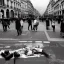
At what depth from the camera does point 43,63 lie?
6.33 m

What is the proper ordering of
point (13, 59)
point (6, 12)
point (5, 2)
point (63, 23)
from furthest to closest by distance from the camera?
point (6, 12) < point (5, 2) < point (63, 23) < point (13, 59)

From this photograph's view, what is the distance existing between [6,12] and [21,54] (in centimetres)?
3772

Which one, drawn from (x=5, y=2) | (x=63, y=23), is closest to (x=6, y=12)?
(x=5, y=2)

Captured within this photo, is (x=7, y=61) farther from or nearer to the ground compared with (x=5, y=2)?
nearer to the ground

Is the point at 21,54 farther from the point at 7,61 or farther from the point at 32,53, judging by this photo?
the point at 7,61

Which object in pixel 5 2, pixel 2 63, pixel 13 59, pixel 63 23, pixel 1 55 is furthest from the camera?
pixel 5 2

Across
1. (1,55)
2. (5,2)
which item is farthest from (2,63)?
(5,2)

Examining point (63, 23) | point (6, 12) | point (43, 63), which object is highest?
point (6, 12)

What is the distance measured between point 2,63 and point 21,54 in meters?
1.38

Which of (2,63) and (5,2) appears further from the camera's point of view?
(5,2)

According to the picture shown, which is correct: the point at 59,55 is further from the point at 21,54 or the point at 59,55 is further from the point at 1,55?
the point at 1,55

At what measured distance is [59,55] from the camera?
749cm

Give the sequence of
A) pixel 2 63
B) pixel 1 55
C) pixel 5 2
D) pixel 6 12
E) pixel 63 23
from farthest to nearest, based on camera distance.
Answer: pixel 6 12, pixel 5 2, pixel 63 23, pixel 1 55, pixel 2 63

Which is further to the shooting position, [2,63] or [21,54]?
[21,54]
